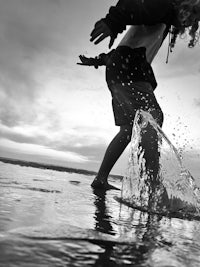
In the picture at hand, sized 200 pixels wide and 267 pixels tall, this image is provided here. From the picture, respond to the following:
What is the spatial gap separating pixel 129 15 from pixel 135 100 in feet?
2.51

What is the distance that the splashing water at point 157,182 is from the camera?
2.46 metres

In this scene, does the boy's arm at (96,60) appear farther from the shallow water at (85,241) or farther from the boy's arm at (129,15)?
the shallow water at (85,241)

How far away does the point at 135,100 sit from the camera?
3.11 m

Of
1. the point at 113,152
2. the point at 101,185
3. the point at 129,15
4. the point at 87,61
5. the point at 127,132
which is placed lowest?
the point at 101,185

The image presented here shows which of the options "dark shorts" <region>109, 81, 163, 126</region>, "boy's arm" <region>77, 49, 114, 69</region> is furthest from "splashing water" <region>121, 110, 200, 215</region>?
"boy's arm" <region>77, 49, 114, 69</region>

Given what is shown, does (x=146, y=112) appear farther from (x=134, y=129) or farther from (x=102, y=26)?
(x=102, y=26)

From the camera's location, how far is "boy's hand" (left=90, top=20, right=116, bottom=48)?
2820 mm

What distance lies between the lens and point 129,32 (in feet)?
10.6

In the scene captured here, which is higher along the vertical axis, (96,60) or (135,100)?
(96,60)

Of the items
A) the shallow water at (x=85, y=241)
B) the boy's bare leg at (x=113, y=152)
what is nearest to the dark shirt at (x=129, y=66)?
the boy's bare leg at (x=113, y=152)

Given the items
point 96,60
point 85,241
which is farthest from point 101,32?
point 85,241

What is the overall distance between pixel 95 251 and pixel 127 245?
15cm

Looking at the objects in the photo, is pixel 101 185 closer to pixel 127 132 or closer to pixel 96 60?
pixel 127 132

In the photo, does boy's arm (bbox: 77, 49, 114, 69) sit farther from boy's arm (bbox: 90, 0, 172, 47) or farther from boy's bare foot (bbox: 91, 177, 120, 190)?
boy's bare foot (bbox: 91, 177, 120, 190)
